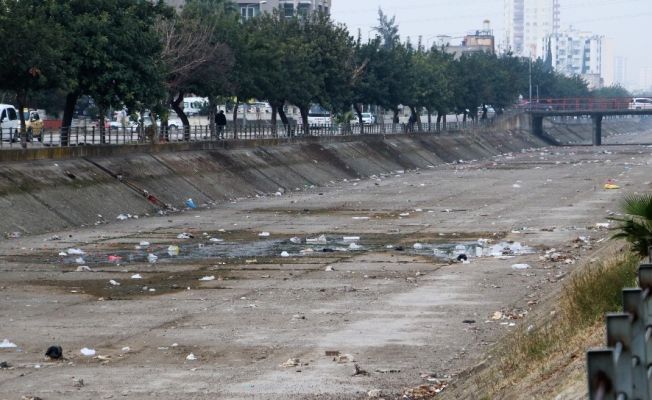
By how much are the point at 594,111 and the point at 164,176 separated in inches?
3969

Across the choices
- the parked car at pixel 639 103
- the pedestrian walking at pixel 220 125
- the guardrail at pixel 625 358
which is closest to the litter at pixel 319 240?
the guardrail at pixel 625 358

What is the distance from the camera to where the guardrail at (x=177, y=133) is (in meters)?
55.8

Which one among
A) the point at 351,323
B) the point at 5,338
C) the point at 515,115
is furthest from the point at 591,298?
the point at 515,115

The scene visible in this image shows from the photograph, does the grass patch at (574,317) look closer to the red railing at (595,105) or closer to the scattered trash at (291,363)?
the scattered trash at (291,363)

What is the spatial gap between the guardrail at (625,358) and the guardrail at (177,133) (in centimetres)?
4485

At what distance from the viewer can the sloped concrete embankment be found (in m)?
43.8

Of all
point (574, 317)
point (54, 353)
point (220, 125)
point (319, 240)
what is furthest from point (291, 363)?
point (220, 125)

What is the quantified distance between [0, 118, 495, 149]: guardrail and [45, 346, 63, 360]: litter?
32065 millimetres

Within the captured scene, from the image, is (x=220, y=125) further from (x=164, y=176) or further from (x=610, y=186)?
(x=610, y=186)

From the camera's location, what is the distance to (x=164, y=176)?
187 ft

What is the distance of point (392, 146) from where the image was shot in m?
101

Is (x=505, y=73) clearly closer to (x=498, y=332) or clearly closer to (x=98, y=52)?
(x=98, y=52)

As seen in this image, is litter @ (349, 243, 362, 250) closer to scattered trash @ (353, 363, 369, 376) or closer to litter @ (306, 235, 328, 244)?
litter @ (306, 235, 328, 244)

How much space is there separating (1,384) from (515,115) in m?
147
